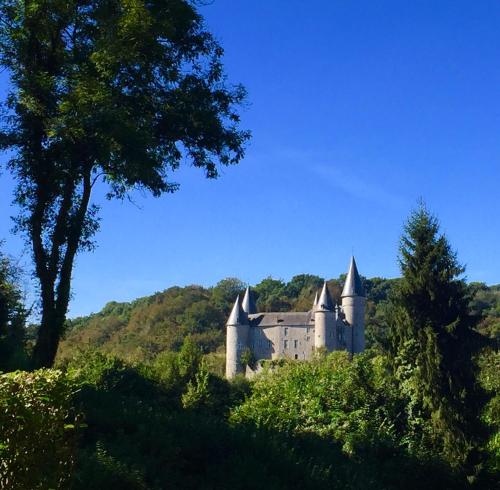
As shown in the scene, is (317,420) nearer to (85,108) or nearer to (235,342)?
(85,108)

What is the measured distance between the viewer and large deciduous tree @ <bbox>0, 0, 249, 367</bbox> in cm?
1115

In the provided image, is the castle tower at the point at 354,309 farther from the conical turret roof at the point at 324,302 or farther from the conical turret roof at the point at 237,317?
the conical turret roof at the point at 237,317

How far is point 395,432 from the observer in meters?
13.4

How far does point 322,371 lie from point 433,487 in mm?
4271

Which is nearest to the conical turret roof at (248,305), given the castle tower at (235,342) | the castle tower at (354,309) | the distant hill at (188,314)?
the castle tower at (235,342)

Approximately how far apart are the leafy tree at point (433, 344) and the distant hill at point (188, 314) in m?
64.5

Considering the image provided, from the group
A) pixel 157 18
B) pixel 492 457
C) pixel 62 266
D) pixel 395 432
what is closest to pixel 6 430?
pixel 62 266

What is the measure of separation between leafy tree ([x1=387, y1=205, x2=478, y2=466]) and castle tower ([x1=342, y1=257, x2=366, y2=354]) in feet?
229

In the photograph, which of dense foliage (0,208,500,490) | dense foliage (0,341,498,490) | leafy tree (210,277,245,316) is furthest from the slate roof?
dense foliage (0,341,498,490)

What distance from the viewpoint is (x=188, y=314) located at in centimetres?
10194

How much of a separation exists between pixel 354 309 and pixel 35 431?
81278 mm

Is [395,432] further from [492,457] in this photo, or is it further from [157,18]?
[157,18]

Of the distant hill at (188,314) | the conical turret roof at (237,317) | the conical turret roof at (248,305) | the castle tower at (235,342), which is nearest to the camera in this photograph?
the castle tower at (235,342)

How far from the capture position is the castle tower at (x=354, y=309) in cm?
8431
